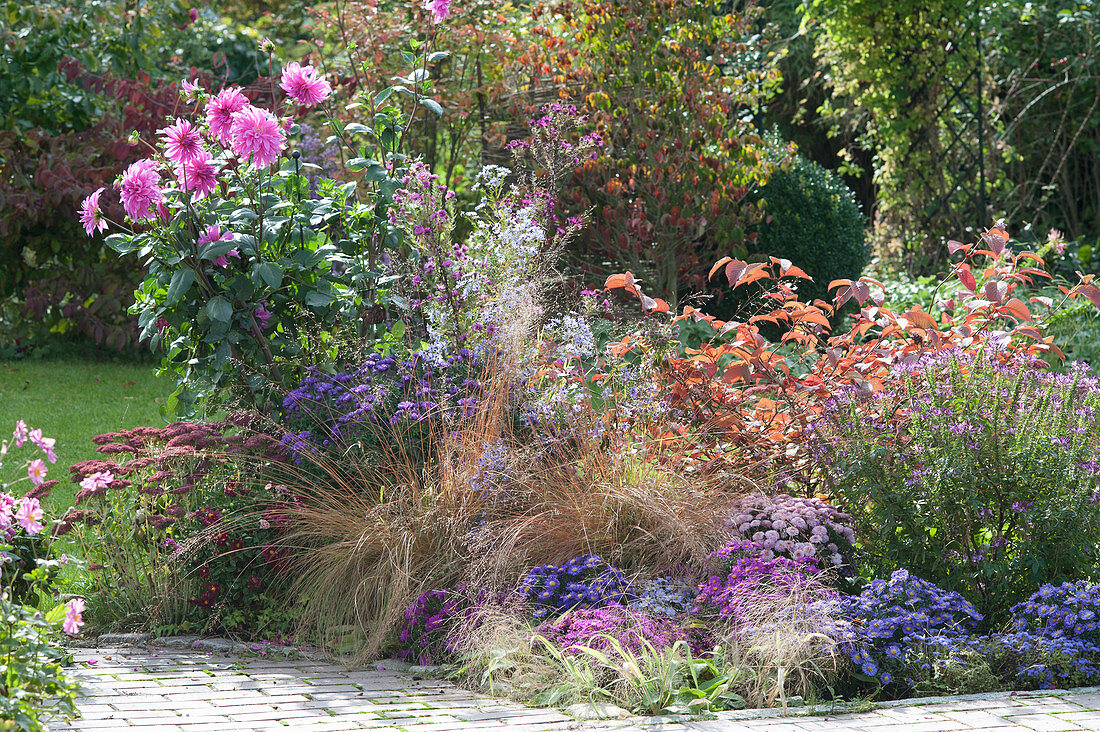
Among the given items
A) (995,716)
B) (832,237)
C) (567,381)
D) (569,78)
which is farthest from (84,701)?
(832,237)

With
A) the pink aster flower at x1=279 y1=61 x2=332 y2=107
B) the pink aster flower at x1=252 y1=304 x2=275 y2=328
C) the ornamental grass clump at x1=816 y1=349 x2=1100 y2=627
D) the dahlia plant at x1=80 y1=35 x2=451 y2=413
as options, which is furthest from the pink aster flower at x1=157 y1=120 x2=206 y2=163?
the ornamental grass clump at x1=816 y1=349 x2=1100 y2=627

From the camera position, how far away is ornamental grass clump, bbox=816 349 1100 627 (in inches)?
142

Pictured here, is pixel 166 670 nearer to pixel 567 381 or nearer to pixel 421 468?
pixel 421 468

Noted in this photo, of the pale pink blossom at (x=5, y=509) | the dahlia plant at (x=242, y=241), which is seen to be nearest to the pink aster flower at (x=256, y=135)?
the dahlia plant at (x=242, y=241)

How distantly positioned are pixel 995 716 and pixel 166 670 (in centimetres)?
254

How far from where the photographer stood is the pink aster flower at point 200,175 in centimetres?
413

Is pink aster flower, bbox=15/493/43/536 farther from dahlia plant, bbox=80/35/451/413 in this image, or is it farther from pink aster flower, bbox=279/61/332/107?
pink aster flower, bbox=279/61/332/107

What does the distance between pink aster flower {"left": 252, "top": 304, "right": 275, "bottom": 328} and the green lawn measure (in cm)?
154

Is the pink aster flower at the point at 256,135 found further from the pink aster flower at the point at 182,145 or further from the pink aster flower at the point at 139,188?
the pink aster flower at the point at 139,188

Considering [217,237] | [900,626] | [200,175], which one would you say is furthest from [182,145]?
[900,626]

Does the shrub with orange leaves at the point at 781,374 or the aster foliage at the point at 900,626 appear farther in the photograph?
the shrub with orange leaves at the point at 781,374

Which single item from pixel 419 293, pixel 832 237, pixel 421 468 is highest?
pixel 832 237

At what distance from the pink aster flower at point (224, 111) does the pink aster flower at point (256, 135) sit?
46 millimetres

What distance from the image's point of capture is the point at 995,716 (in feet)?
9.59
